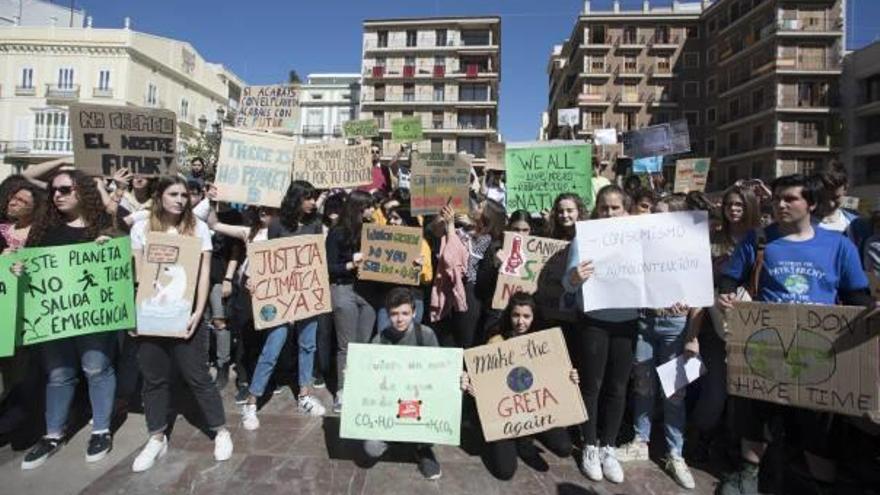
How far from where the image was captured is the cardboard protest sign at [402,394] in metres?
3.89

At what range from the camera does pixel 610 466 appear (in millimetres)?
3957

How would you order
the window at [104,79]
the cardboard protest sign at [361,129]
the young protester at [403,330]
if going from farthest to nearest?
the window at [104,79] < the cardboard protest sign at [361,129] < the young protester at [403,330]

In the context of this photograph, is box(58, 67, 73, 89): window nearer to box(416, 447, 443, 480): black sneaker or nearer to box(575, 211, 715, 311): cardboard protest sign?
box(416, 447, 443, 480): black sneaker

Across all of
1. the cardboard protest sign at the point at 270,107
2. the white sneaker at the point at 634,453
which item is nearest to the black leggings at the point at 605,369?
the white sneaker at the point at 634,453

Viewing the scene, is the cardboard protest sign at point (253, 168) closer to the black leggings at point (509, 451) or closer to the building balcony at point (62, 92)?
Answer: the black leggings at point (509, 451)

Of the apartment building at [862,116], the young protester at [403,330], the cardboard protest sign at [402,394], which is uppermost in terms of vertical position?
the apartment building at [862,116]

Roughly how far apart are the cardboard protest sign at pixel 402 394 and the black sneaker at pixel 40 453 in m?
2.27

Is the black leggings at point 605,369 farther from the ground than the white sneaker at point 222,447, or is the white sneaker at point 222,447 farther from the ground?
the black leggings at point 605,369

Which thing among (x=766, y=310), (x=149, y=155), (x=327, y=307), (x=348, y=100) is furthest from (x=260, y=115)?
(x=348, y=100)

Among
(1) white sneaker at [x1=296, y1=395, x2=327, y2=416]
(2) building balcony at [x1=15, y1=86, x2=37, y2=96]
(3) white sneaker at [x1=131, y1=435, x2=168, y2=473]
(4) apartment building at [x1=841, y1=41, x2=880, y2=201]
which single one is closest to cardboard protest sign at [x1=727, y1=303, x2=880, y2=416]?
(1) white sneaker at [x1=296, y1=395, x2=327, y2=416]

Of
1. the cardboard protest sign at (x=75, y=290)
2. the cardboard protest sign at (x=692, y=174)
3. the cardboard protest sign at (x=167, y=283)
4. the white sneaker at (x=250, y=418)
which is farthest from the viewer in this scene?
the cardboard protest sign at (x=692, y=174)

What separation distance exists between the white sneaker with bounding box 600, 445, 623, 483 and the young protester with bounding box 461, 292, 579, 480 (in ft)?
1.05

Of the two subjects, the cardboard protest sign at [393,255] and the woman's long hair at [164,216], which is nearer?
the woman's long hair at [164,216]

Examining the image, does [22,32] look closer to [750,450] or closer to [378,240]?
[378,240]
